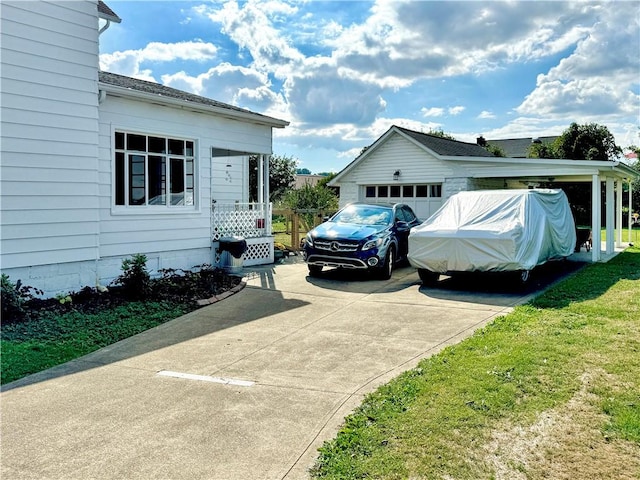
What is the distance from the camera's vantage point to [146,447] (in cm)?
357

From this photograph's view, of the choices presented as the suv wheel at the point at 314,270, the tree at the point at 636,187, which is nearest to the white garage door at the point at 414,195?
the suv wheel at the point at 314,270

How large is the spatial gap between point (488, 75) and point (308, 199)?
8.74 m

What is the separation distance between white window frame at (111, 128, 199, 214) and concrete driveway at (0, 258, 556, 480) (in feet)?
10.4

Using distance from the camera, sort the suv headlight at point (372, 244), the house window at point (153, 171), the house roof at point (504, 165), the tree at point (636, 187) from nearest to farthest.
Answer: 1. the house window at point (153, 171)
2. the suv headlight at point (372, 244)
3. the house roof at point (504, 165)
4. the tree at point (636, 187)

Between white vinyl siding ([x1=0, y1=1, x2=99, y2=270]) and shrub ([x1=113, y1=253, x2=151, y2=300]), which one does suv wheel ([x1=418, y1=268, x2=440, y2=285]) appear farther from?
white vinyl siding ([x1=0, y1=1, x2=99, y2=270])

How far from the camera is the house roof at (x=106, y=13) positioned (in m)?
9.20

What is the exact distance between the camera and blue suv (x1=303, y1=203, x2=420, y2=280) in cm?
1066

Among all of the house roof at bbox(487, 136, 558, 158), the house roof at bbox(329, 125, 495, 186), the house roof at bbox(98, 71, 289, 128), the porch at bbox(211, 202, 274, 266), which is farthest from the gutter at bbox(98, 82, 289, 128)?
the house roof at bbox(487, 136, 558, 158)

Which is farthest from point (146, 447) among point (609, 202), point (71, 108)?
point (609, 202)

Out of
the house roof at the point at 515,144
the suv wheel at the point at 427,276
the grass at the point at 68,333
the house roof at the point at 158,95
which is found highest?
→ the house roof at the point at 515,144

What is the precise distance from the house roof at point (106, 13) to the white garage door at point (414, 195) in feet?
36.8

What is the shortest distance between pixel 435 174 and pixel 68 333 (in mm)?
13505

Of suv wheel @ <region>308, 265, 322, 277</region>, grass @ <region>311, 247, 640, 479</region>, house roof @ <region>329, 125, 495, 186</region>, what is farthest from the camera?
house roof @ <region>329, 125, 495, 186</region>

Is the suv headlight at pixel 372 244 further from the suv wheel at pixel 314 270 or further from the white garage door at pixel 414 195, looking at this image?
the white garage door at pixel 414 195
